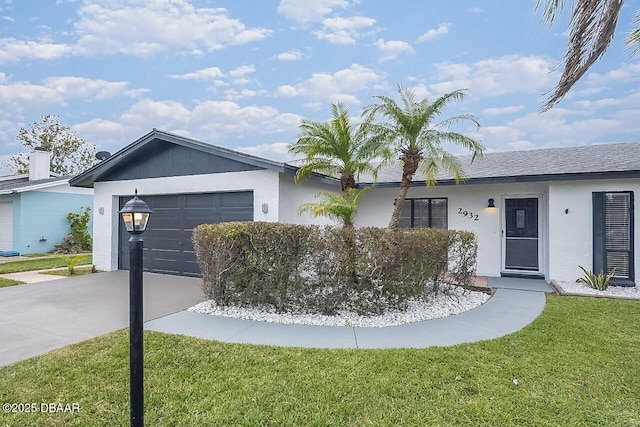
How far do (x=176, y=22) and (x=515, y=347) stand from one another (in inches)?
508

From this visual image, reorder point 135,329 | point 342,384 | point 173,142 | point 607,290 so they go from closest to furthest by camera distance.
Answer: point 135,329
point 342,384
point 607,290
point 173,142

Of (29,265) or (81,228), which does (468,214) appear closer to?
(29,265)

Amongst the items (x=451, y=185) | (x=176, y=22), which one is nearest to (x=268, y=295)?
(x=451, y=185)

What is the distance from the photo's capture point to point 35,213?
53.8 feet

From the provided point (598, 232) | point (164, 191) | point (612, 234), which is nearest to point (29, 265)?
point (164, 191)

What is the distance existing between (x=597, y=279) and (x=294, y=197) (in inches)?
304

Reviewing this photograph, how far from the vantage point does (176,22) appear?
1105 cm

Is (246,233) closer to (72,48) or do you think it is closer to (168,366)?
(168,366)

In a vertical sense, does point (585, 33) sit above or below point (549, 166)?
above

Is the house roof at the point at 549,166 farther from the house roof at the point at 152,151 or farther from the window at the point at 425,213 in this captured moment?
the house roof at the point at 152,151

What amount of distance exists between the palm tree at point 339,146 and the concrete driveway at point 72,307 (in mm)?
4254

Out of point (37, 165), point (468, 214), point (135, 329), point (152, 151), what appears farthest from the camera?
point (37, 165)

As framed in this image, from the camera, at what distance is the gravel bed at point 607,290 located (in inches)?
296

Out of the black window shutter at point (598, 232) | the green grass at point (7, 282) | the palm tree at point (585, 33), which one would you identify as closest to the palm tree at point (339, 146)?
the palm tree at point (585, 33)
